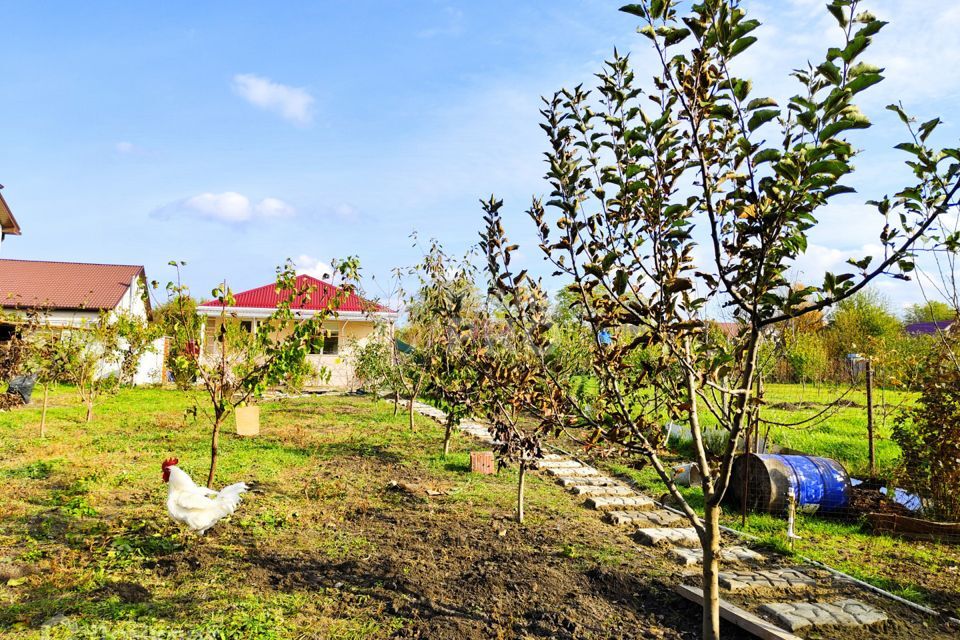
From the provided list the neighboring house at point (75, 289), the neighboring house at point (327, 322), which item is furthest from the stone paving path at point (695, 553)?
the neighboring house at point (75, 289)

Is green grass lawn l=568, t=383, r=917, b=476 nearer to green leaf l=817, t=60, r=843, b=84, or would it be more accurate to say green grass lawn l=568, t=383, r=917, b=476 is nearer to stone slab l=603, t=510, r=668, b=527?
stone slab l=603, t=510, r=668, b=527

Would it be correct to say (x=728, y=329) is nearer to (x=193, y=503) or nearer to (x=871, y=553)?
(x=871, y=553)

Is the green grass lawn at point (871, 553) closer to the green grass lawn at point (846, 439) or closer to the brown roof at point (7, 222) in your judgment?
the green grass lawn at point (846, 439)

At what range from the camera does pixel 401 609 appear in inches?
170

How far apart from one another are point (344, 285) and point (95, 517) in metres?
3.51

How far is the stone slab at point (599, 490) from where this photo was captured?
8.16 m

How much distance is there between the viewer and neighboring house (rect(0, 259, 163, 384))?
80.6ft

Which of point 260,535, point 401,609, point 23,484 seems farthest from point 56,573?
point 23,484

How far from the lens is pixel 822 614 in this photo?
14.6 ft

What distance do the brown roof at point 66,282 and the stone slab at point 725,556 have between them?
2522 cm

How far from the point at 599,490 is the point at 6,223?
24076 mm

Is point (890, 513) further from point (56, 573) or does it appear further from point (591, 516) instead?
point (56, 573)

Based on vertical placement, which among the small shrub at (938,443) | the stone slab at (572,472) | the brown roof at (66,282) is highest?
the brown roof at (66,282)

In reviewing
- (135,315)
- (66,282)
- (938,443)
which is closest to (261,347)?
(938,443)
